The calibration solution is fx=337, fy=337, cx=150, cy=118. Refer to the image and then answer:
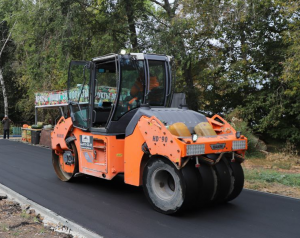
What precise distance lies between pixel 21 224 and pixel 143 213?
191 cm

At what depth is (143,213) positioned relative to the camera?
18.6 feet

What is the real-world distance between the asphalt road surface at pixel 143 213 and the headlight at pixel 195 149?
1075 millimetres

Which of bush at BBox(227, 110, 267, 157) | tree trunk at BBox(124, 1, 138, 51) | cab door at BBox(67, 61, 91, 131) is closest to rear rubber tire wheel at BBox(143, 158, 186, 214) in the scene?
cab door at BBox(67, 61, 91, 131)

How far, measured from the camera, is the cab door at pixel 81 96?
23.8 feet

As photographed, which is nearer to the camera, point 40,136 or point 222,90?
point 222,90

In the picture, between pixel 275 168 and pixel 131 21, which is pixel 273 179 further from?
pixel 131 21

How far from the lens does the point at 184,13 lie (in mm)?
14484

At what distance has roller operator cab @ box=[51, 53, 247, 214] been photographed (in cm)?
538

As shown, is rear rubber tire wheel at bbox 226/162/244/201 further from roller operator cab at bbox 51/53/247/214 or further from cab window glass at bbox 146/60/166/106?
cab window glass at bbox 146/60/166/106

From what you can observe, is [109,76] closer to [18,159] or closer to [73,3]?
[18,159]

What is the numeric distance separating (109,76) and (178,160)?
121 inches

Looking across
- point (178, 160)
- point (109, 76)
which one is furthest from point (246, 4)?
point (178, 160)

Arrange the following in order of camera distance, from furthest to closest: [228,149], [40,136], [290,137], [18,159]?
1. [40,136]
2. [290,137]
3. [18,159]
4. [228,149]

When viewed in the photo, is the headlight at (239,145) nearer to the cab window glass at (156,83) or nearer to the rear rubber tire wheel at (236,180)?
the rear rubber tire wheel at (236,180)
